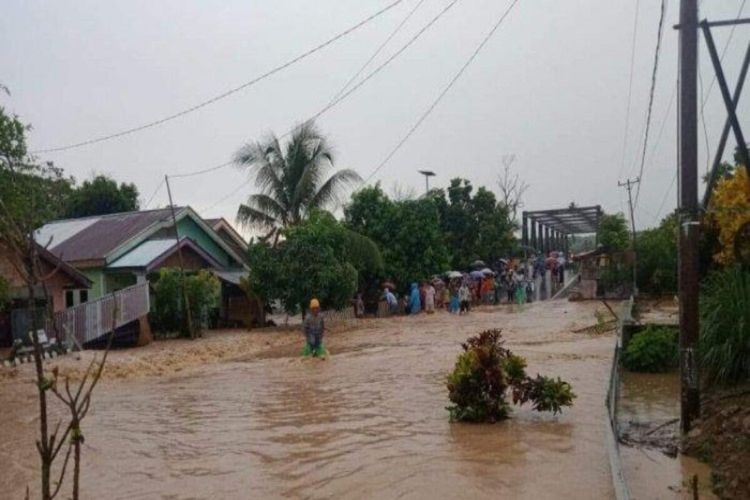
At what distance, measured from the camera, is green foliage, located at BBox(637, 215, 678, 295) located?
28828mm

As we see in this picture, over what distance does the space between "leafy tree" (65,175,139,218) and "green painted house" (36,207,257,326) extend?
8241mm

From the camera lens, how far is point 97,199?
40656mm

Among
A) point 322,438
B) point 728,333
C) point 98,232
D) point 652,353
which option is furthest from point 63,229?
point 728,333

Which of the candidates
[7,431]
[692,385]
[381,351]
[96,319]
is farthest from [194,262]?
[692,385]

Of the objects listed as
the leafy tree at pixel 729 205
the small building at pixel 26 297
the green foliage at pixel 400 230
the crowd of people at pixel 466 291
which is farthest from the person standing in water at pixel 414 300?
the leafy tree at pixel 729 205

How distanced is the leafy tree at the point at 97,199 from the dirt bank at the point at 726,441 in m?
36.8

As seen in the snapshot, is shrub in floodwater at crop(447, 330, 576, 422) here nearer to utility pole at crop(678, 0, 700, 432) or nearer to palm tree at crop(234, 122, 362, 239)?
utility pole at crop(678, 0, 700, 432)

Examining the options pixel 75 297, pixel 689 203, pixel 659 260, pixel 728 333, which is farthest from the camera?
pixel 659 260

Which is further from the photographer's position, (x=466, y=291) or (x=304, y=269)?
(x=466, y=291)

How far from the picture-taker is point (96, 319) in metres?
21.7

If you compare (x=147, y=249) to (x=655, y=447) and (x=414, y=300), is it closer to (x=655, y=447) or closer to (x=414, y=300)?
(x=414, y=300)

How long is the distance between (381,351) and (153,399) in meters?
7.75

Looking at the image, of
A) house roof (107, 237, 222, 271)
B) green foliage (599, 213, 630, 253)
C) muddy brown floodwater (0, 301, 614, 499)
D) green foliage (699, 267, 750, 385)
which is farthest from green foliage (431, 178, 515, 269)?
green foliage (699, 267, 750, 385)

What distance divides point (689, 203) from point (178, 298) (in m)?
19.4
